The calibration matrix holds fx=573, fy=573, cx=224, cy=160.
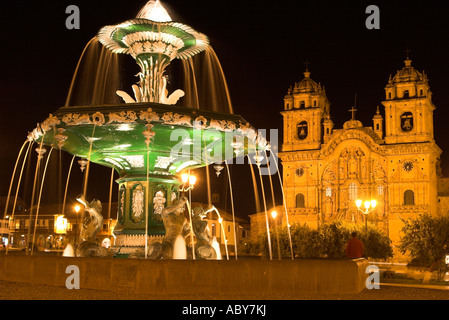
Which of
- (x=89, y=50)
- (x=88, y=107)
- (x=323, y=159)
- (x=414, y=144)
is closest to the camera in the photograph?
(x=88, y=107)

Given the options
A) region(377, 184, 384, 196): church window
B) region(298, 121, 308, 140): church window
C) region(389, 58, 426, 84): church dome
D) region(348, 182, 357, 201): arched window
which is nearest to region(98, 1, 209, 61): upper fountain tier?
region(377, 184, 384, 196): church window

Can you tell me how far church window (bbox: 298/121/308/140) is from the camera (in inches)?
2411

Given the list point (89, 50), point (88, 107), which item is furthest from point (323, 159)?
point (88, 107)

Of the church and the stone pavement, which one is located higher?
the church

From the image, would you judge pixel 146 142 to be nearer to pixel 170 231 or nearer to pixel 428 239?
pixel 170 231

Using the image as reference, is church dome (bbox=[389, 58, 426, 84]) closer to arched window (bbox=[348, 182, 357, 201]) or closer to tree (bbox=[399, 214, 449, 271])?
arched window (bbox=[348, 182, 357, 201])

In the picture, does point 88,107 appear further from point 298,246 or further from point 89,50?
point 298,246

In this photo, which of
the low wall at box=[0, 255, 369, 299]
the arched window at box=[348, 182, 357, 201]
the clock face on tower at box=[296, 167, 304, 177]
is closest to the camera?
the low wall at box=[0, 255, 369, 299]

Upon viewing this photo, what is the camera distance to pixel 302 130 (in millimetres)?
61219

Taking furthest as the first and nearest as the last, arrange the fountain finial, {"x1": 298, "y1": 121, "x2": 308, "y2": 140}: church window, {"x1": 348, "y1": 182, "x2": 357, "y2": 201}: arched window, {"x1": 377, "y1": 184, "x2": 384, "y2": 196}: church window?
{"x1": 298, "y1": 121, "x2": 308, "y2": 140}: church window
{"x1": 348, "y1": 182, "x2": 357, "y2": 201}: arched window
{"x1": 377, "y1": 184, "x2": 384, "y2": 196}: church window
the fountain finial

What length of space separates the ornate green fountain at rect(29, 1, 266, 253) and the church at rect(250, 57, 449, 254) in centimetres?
4234

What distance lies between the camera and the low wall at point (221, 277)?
7.14m

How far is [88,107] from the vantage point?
9.34 meters
